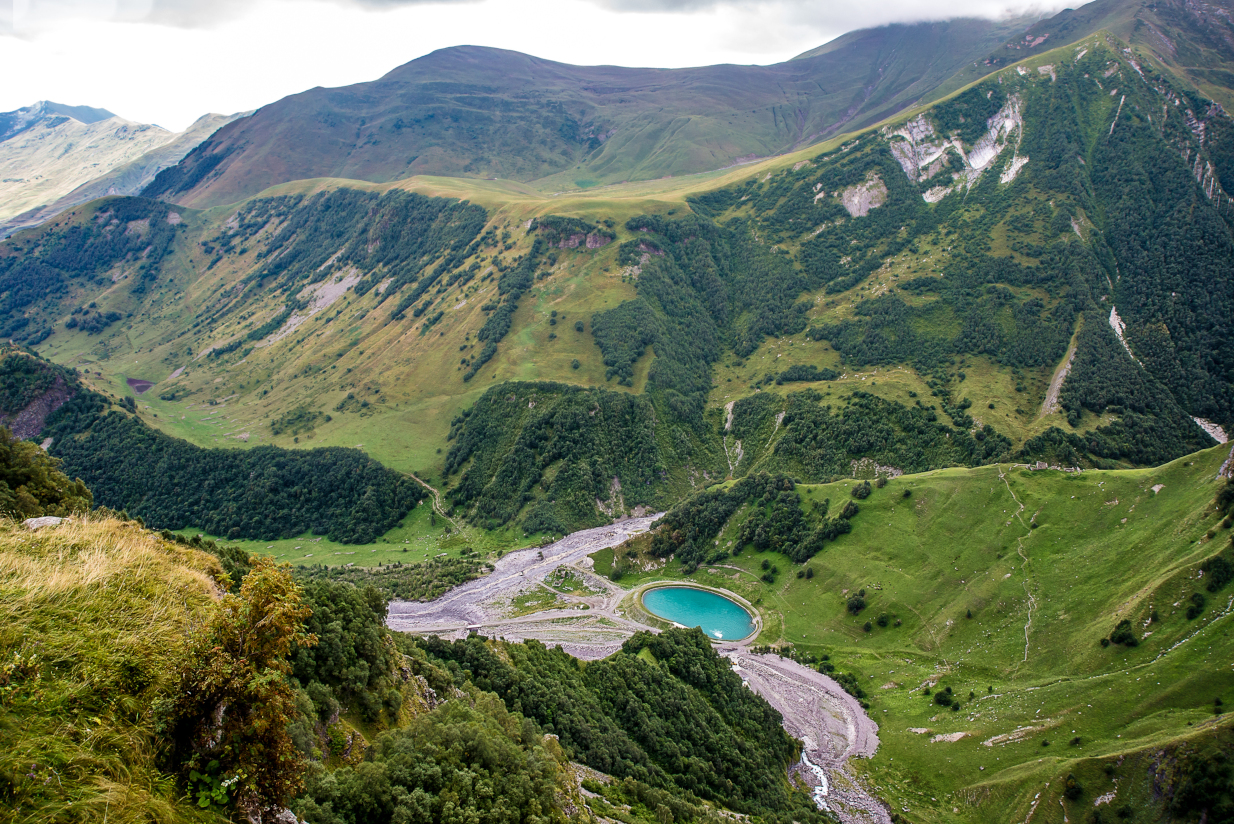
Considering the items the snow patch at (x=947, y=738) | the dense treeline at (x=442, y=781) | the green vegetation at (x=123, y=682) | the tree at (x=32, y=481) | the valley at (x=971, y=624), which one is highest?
the green vegetation at (x=123, y=682)

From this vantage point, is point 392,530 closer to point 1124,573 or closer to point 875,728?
point 875,728

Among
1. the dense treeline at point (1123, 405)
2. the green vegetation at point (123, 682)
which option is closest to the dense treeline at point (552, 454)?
the dense treeline at point (1123, 405)

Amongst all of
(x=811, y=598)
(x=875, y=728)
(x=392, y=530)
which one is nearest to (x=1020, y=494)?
(x=811, y=598)

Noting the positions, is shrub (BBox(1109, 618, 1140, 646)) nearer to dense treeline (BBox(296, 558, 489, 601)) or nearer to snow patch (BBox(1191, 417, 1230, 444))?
dense treeline (BBox(296, 558, 489, 601))

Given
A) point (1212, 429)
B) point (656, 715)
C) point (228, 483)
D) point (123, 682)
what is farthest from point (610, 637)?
point (1212, 429)

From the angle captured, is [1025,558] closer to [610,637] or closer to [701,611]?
[701,611]

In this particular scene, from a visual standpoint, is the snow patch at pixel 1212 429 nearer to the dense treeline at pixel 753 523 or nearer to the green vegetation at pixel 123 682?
the dense treeline at pixel 753 523

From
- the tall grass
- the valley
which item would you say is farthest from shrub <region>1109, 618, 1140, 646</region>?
the tall grass
